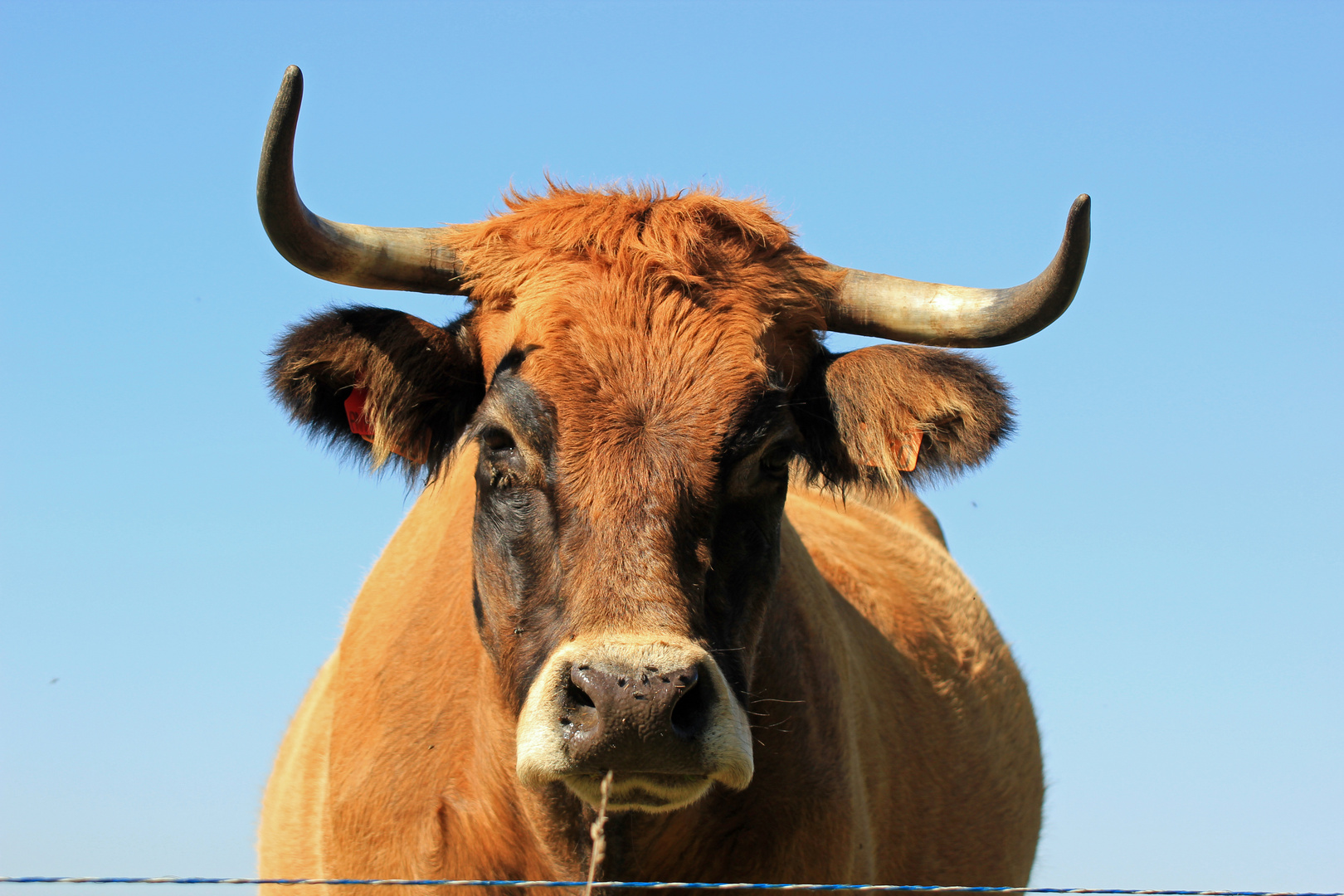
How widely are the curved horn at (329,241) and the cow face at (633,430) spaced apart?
108mm

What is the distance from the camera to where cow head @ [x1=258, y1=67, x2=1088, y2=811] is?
131 inches

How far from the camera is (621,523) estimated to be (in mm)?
3562

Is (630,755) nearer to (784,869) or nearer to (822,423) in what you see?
(784,869)

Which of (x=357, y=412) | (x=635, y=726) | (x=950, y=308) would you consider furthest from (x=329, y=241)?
(x=950, y=308)

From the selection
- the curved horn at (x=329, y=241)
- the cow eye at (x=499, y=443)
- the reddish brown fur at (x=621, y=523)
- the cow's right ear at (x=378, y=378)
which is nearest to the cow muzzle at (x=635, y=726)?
the reddish brown fur at (x=621, y=523)

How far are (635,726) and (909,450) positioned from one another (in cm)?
183

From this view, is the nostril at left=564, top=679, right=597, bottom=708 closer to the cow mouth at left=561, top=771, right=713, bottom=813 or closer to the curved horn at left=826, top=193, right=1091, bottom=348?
the cow mouth at left=561, top=771, right=713, bottom=813

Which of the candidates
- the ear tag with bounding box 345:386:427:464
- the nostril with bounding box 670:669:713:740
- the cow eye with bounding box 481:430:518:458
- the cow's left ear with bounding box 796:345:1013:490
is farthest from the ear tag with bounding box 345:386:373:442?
the nostril with bounding box 670:669:713:740

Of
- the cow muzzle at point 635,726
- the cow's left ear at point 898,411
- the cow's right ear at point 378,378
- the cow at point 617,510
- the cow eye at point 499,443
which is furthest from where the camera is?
the cow's left ear at point 898,411

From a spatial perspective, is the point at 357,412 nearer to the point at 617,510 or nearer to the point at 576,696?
the point at 617,510

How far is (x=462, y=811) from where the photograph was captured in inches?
168

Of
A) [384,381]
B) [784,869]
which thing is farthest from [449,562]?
[784,869]

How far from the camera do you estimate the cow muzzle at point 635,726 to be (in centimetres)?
315

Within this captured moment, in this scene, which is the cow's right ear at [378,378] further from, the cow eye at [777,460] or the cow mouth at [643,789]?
the cow mouth at [643,789]
